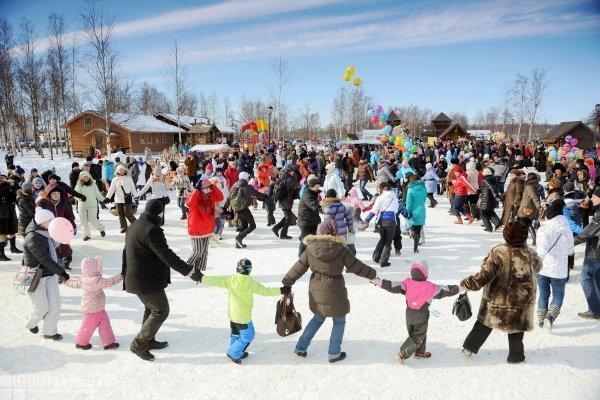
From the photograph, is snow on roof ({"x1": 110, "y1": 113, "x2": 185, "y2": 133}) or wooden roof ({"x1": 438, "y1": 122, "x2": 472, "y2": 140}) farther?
wooden roof ({"x1": 438, "y1": 122, "x2": 472, "y2": 140})

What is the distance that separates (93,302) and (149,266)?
33.8 inches

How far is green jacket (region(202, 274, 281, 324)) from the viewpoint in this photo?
391cm

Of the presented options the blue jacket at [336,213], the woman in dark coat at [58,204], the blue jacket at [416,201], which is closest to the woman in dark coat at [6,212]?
the woman in dark coat at [58,204]

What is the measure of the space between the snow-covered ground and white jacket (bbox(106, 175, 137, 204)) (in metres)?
3.15

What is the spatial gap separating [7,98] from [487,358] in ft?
109

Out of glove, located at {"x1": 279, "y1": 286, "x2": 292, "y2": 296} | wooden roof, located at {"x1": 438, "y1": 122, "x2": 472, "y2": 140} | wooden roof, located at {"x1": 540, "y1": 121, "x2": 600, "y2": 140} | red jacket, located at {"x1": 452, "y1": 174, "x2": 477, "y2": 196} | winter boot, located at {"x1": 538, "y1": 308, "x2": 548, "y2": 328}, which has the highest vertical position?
wooden roof, located at {"x1": 438, "y1": 122, "x2": 472, "y2": 140}

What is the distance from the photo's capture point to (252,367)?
3.99 metres

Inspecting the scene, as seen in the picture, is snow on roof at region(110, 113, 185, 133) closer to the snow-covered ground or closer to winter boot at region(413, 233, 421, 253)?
the snow-covered ground

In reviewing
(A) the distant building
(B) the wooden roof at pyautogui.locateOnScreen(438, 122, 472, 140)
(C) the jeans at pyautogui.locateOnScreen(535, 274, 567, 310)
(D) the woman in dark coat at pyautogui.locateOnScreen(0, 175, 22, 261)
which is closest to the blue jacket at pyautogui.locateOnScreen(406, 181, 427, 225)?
(C) the jeans at pyautogui.locateOnScreen(535, 274, 567, 310)

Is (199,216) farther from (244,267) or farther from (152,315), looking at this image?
(244,267)

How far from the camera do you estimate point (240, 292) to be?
3.90 m

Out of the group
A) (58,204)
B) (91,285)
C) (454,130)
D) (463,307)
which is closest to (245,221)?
(58,204)

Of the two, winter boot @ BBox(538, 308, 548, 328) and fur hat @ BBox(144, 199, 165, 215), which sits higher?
fur hat @ BBox(144, 199, 165, 215)

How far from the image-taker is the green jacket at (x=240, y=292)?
3.91 meters
